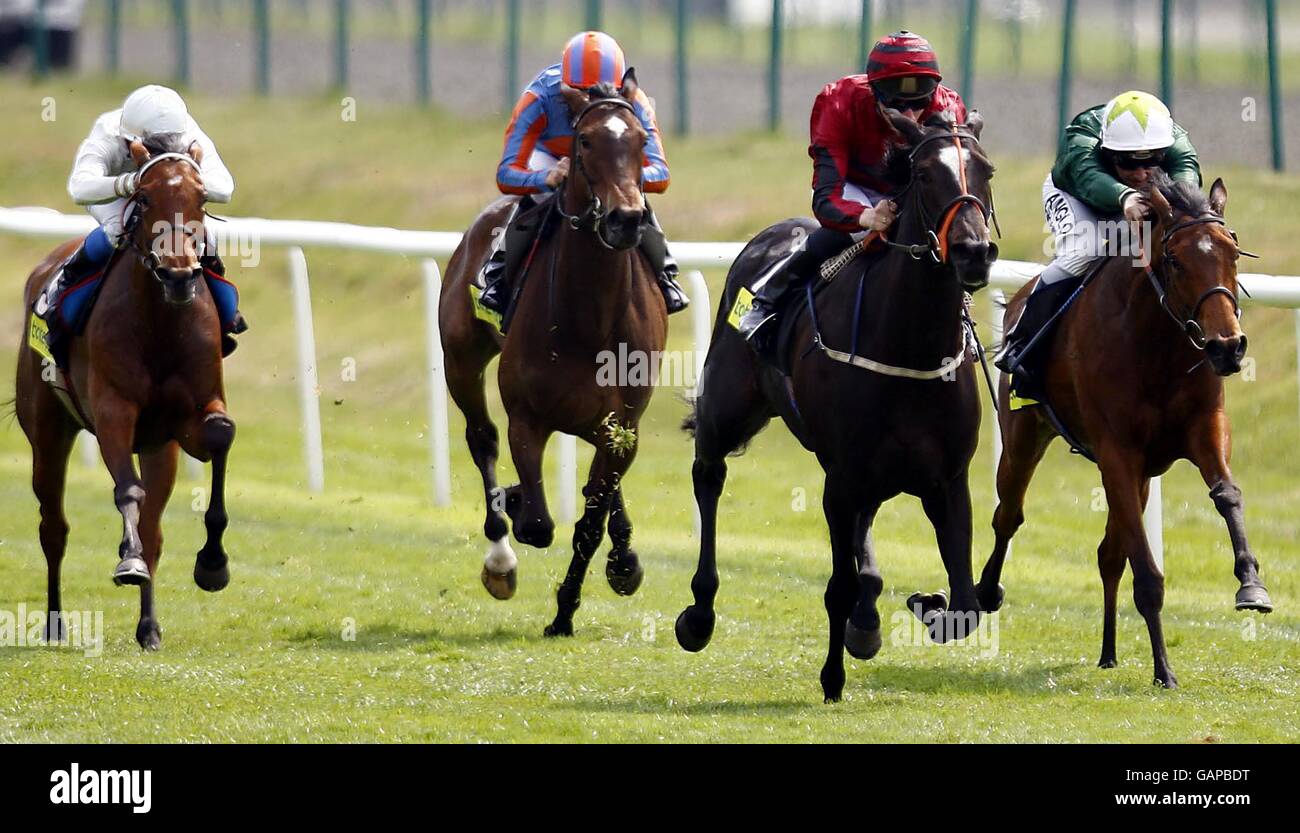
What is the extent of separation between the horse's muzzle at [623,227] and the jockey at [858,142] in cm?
50

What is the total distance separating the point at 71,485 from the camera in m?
12.4

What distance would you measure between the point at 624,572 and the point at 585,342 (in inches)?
40.4

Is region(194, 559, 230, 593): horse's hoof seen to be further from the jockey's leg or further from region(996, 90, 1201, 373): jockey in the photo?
region(996, 90, 1201, 373): jockey

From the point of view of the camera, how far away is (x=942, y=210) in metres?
5.99

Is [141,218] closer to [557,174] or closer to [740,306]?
[557,174]

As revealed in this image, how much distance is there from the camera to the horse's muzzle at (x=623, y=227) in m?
7.21

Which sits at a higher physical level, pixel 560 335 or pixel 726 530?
pixel 560 335

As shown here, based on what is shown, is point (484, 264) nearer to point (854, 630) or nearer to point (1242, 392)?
point (854, 630)

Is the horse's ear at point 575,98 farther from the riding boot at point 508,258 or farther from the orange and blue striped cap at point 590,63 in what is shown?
the riding boot at point 508,258

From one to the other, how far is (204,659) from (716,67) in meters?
12.1

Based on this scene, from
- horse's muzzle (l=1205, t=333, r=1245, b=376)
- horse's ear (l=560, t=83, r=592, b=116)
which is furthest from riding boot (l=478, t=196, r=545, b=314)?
horse's muzzle (l=1205, t=333, r=1245, b=376)

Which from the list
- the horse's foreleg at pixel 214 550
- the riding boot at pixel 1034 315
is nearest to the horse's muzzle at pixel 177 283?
the horse's foreleg at pixel 214 550
